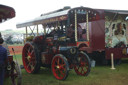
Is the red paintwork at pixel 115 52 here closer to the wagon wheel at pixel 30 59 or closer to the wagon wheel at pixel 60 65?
the wagon wheel at pixel 60 65

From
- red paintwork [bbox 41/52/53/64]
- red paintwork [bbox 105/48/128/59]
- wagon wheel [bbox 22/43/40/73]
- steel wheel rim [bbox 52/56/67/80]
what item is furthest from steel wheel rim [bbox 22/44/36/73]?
red paintwork [bbox 105/48/128/59]

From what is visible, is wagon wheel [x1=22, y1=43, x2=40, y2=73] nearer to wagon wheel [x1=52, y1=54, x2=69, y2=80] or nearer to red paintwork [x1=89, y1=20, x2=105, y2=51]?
wagon wheel [x1=52, y1=54, x2=69, y2=80]

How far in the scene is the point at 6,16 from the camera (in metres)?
4.58

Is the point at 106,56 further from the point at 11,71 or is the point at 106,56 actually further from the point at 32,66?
the point at 11,71

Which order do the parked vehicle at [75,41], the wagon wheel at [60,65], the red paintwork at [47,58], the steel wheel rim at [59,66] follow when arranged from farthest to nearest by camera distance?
the red paintwork at [47,58] < the parked vehicle at [75,41] < the steel wheel rim at [59,66] < the wagon wheel at [60,65]

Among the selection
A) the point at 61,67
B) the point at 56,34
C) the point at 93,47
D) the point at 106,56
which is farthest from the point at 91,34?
the point at 61,67

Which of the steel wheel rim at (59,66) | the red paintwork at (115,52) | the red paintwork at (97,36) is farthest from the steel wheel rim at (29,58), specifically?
the red paintwork at (115,52)

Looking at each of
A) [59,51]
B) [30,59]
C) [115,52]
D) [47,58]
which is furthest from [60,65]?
[115,52]

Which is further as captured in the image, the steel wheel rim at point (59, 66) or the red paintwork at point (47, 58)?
the red paintwork at point (47, 58)

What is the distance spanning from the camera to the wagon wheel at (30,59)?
585cm

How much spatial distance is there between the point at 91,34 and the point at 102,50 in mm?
780

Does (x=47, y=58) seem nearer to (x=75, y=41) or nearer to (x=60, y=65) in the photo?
(x=60, y=65)

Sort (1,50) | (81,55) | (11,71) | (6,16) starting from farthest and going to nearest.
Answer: (81,55) → (6,16) → (11,71) → (1,50)

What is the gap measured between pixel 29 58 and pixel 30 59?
7 centimetres
